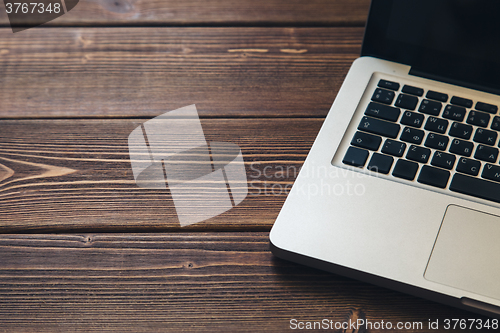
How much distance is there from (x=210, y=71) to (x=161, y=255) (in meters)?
0.28

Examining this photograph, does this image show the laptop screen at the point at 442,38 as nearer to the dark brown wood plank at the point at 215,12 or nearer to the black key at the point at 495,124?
the black key at the point at 495,124

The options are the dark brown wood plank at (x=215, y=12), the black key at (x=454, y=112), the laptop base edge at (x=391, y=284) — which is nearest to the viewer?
the laptop base edge at (x=391, y=284)

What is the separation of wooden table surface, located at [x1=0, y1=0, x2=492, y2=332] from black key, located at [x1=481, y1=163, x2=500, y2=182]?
0.47ft

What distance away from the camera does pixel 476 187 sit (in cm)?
41

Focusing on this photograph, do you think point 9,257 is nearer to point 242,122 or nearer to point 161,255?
point 161,255

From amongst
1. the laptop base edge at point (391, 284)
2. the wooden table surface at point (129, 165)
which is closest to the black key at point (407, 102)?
the wooden table surface at point (129, 165)

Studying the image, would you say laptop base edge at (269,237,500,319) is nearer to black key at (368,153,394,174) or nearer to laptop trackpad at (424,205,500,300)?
laptop trackpad at (424,205,500,300)

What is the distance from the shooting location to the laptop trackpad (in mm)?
362

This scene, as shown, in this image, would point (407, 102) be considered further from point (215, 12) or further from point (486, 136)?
point (215, 12)

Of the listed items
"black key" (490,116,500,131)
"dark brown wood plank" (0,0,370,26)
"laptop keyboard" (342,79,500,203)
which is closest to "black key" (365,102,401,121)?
"laptop keyboard" (342,79,500,203)

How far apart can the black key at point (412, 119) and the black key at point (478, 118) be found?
5 cm

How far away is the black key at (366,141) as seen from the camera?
443 mm

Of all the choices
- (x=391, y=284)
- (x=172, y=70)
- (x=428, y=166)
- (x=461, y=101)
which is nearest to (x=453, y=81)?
(x=461, y=101)

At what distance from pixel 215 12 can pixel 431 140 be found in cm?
39
